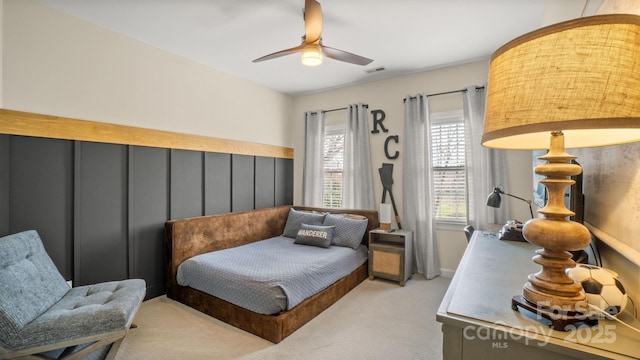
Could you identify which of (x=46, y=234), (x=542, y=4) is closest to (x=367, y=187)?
(x=542, y=4)

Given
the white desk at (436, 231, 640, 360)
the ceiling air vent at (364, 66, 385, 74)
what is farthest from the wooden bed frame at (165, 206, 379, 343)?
the ceiling air vent at (364, 66, 385, 74)

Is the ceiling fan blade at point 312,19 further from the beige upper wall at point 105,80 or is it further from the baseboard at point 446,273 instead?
the baseboard at point 446,273

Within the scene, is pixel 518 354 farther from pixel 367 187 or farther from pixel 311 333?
pixel 367 187

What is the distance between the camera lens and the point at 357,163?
Result: 416cm

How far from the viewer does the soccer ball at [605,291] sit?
2.75ft

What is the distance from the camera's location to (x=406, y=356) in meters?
2.02

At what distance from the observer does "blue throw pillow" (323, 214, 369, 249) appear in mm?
3529

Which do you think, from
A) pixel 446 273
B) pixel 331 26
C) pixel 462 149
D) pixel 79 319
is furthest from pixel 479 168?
pixel 79 319

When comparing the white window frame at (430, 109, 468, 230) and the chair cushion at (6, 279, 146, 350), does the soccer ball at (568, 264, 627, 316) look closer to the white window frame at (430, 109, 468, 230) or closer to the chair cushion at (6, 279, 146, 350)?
the chair cushion at (6, 279, 146, 350)

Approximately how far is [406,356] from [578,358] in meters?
1.51

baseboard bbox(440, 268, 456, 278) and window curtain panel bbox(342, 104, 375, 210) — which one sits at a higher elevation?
window curtain panel bbox(342, 104, 375, 210)

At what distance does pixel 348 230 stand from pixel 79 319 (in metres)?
2.68

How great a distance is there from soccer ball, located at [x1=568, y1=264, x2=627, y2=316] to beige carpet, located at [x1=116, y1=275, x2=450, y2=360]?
1.47 meters

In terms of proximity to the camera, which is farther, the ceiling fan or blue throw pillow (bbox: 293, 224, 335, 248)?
blue throw pillow (bbox: 293, 224, 335, 248)
